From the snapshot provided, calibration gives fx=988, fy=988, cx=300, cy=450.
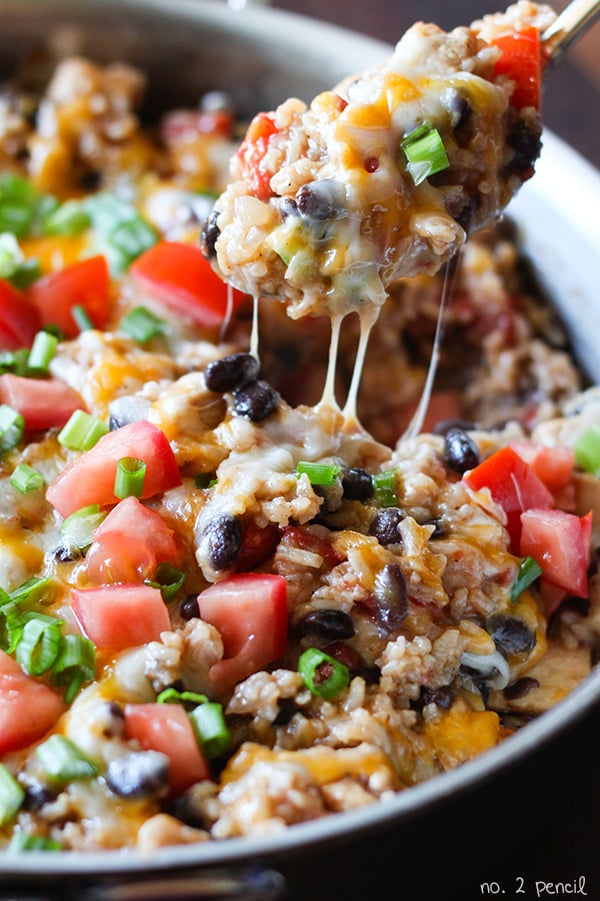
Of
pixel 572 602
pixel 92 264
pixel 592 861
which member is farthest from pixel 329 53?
pixel 592 861

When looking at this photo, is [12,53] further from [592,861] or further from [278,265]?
[592,861]

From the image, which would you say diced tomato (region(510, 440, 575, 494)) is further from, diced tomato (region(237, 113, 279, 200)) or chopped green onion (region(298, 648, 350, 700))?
diced tomato (region(237, 113, 279, 200))

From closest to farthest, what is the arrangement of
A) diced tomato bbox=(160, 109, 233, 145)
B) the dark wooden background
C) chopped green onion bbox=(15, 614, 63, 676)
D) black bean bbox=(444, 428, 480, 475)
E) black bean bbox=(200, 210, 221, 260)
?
the dark wooden background < chopped green onion bbox=(15, 614, 63, 676) < black bean bbox=(200, 210, 221, 260) < black bean bbox=(444, 428, 480, 475) < diced tomato bbox=(160, 109, 233, 145)

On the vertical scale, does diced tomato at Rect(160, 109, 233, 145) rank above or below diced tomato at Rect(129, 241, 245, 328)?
below

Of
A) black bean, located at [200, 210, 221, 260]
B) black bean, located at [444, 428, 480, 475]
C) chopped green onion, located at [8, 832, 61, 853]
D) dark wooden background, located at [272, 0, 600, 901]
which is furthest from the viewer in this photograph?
black bean, located at [444, 428, 480, 475]

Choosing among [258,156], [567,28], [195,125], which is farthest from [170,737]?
[195,125]

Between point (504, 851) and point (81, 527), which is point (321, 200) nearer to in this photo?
point (81, 527)

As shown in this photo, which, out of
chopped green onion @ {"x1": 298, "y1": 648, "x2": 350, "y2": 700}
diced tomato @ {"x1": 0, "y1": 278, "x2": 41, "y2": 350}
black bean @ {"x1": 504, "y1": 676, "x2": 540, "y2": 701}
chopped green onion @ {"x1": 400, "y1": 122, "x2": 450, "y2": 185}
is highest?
chopped green onion @ {"x1": 400, "y1": 122, "x2": 450, "y2": 185}

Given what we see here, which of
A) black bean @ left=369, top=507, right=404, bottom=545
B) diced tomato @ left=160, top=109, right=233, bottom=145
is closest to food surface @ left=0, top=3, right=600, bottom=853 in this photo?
black bean @ left=369, top=507, right=404, bottom=545
